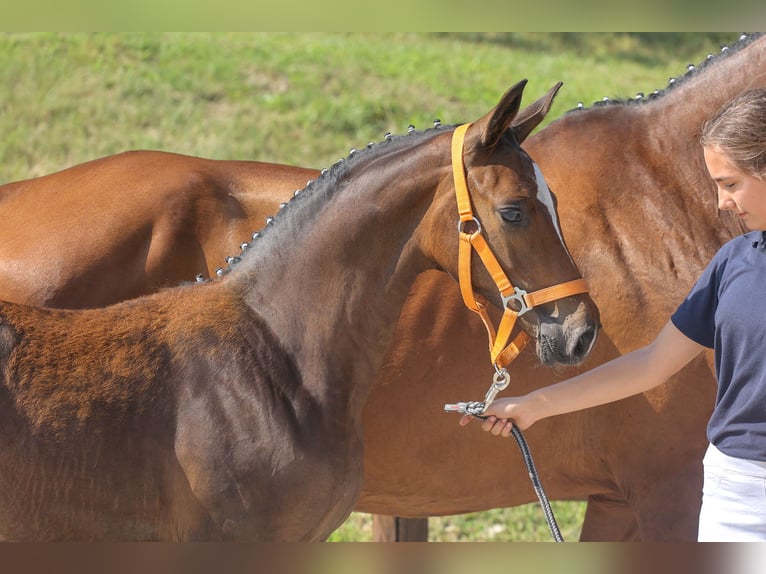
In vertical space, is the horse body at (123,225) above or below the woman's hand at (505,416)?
above

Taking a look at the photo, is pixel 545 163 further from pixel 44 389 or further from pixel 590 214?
pixel 44 389

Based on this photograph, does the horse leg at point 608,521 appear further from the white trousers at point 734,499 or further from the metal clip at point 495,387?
the white trousers at point 734,499

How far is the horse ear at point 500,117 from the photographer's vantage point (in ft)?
8.54

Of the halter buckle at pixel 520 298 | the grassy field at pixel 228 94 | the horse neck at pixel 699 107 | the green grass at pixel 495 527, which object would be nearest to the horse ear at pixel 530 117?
the halter buckle at pixel 520 298

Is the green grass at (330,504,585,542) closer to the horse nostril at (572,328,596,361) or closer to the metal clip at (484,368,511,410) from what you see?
the metal clip at (484,368,511,410)

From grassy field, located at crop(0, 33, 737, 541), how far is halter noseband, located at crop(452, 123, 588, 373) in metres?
6.43

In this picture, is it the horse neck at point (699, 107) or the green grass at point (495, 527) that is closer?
the horse neck at point (699, 107)

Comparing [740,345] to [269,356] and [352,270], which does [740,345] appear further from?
[269,356]

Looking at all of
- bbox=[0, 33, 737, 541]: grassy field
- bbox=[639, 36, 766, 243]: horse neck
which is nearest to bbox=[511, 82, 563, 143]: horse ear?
bbox=[639, 36, 766, 243]: horse neck

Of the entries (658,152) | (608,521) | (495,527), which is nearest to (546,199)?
(658,152)

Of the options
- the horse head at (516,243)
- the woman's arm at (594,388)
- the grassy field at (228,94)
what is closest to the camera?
the woman's arm at (594,388)

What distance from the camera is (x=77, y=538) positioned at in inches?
103

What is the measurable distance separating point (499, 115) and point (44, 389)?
1.51 metres

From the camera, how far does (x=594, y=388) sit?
2.55 m
